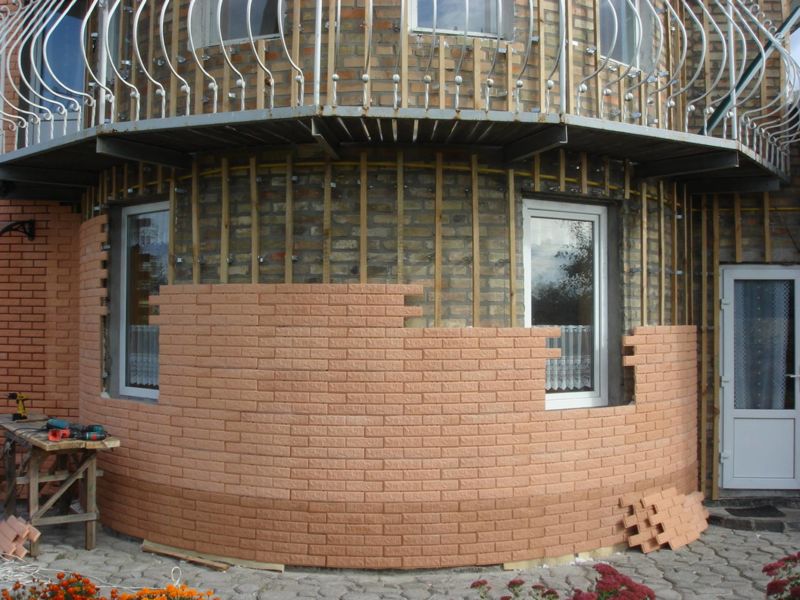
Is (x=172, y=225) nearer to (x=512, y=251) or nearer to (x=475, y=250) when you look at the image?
(x=475, y=250)

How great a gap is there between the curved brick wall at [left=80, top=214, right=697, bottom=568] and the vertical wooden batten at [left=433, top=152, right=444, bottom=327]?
0.61 ft

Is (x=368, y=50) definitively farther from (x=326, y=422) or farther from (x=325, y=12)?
(x=326, y=422)

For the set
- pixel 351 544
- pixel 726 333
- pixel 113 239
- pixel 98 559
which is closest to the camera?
pixel 351 544

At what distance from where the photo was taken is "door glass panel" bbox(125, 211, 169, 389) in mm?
7105

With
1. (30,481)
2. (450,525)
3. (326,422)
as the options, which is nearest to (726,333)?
(450,525)

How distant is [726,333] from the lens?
321 inches

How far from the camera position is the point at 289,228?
6121mm

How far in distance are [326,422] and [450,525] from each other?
119 cm

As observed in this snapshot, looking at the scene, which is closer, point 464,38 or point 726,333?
point 464,38

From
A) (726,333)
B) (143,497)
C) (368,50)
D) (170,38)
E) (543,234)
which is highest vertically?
(170,38)

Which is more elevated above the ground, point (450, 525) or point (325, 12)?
point (325, 12)

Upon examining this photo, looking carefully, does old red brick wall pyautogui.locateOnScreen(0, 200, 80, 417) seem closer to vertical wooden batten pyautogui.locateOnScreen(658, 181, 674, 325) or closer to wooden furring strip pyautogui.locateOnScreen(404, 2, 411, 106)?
wooden furring strip pyautogui.locateOnScreen(404, 2, 411, 106)

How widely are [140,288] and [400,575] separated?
3436 mm

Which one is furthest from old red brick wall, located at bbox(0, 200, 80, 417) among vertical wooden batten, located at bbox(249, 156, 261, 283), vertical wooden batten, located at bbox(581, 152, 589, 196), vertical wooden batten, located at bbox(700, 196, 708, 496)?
vertical wooden batten, located at bbox(700, 196, 708, 496)
